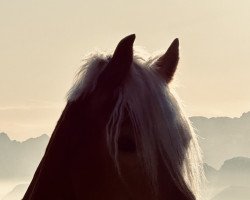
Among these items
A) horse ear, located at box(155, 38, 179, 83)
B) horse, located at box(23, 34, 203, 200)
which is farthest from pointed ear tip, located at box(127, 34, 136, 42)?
horse ear, located at box(155, 38, 179, 83)

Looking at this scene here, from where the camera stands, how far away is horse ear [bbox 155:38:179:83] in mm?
4105

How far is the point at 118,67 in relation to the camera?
11.6 feet

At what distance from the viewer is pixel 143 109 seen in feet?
11.4

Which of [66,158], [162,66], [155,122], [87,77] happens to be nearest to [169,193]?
[155,122]

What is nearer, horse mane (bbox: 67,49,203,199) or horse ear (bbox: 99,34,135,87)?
horse mane (bbox: 67,49,203,199)

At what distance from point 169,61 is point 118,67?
0.74 m

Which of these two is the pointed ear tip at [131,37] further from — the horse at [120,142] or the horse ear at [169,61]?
the horse ear at [169,61]

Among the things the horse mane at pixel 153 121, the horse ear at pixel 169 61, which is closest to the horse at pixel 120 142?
the horse mane at pixel 153 121

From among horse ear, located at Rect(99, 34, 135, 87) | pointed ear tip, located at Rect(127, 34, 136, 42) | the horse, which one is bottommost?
the horse

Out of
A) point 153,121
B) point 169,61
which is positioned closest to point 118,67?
point 153,121

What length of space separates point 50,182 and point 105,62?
86 cm

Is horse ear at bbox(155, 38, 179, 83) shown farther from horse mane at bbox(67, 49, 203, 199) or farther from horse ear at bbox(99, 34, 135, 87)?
horse ear at bbox(99, 34, 135, 87)

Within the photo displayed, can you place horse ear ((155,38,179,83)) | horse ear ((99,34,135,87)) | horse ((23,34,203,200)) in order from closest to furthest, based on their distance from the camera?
horse ((23,34,203,200)) → horse ear ((99,34,135,87)) → horse ear ((155,38,179,83))

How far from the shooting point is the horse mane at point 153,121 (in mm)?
3320
